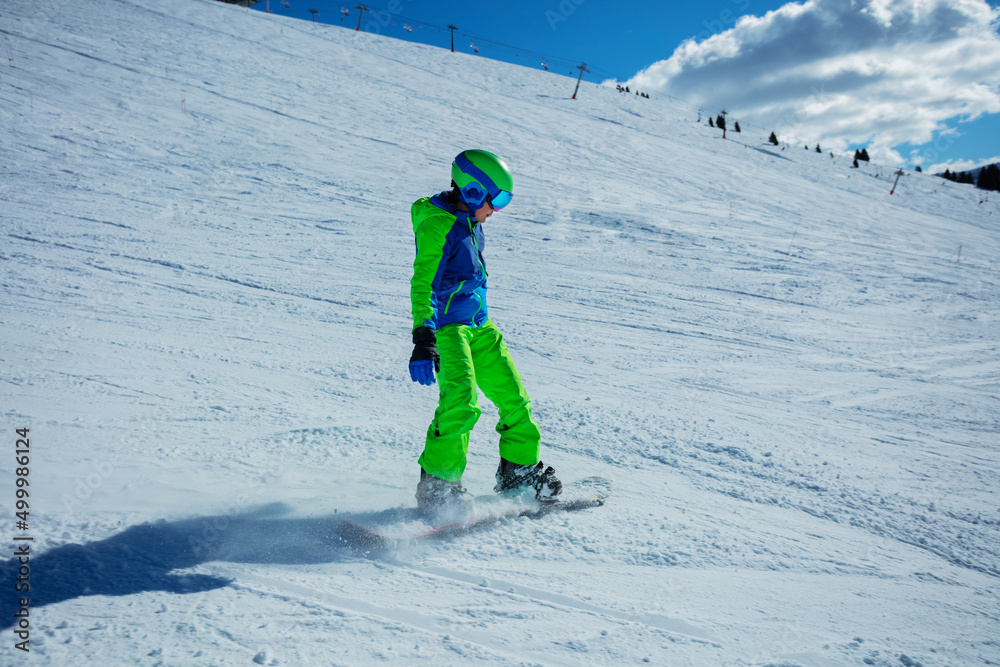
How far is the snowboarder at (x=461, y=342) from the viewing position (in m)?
2.60

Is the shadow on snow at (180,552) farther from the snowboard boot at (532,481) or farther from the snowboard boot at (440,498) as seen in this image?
the snowboard boot at (532,481)

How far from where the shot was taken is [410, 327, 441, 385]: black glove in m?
2.38

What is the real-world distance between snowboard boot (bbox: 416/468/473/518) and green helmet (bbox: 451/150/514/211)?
4.64 feet

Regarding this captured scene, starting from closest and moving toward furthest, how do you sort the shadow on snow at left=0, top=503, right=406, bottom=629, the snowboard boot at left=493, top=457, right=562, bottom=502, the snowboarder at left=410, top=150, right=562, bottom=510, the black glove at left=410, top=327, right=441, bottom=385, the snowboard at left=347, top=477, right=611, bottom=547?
the shadow on snow at left=0, top=503, right=406, bottom=629
the black glove at left=410, top=327, right=441, bottom=385
the snowboard at left=347, top=477, right=611, bottom=547
the snowboarder at left=410, top=150, right=562, bottom=510
the snowboard boot at left=493, top=457, right=562, bottom=502

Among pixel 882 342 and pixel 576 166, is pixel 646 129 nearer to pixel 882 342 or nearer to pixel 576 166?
pixel 576 166

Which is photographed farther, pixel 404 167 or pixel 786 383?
pixel 404 167

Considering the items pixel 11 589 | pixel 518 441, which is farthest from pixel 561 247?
pixel 11 589

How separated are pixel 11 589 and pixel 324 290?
15.4 ft

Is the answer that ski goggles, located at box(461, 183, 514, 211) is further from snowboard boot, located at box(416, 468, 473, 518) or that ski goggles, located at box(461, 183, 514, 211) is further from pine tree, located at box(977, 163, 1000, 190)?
pine tree, located at box(977, 163, 1000, 190)

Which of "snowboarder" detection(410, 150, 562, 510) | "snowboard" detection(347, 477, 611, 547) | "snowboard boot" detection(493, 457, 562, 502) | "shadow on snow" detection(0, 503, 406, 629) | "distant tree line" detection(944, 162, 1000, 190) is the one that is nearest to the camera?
"shadow on snow" detection(0, 503, 406, 629)

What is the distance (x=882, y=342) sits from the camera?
6.24m

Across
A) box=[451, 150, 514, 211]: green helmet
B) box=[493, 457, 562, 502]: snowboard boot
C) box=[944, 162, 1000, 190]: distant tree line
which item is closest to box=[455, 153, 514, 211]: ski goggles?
box=[451, 150, 514, 211]: green helmet

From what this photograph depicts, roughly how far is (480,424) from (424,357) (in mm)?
1568

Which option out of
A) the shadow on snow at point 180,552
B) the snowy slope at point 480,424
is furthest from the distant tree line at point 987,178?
the shadow on snow at point 180,552
